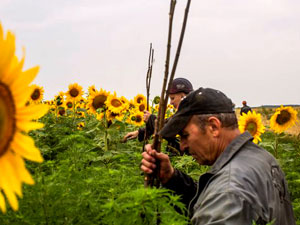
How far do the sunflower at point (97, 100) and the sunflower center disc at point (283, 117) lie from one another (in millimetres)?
3338

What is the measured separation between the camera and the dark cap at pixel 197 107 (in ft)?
9.24

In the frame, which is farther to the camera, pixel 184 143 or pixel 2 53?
pixel 184 143

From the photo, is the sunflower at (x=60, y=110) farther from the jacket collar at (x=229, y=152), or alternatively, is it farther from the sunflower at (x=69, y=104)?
the jacket collar at (x=229, y=152)

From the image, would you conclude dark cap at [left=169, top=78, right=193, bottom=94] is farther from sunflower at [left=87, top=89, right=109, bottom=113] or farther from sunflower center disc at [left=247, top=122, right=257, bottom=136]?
sunflower at [left=87, top=89, right=109, bottom=113]

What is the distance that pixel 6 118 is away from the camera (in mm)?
1252

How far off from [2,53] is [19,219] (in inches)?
38.5

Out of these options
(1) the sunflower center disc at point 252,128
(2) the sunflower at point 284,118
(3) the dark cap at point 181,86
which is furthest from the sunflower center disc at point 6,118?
(2) the sunflower at point 284,118

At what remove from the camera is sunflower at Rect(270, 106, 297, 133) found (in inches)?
320

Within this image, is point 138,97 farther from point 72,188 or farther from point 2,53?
point 2,53

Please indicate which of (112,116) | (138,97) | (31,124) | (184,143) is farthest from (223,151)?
(138,97)

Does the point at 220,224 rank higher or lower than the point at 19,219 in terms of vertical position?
lower

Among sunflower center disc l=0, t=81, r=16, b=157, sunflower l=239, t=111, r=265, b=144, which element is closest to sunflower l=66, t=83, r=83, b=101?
sunflower l=239, t=111, r=265, b=144

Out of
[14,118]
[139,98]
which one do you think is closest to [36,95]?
[139,98]

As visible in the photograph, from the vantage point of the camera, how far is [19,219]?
192cm
